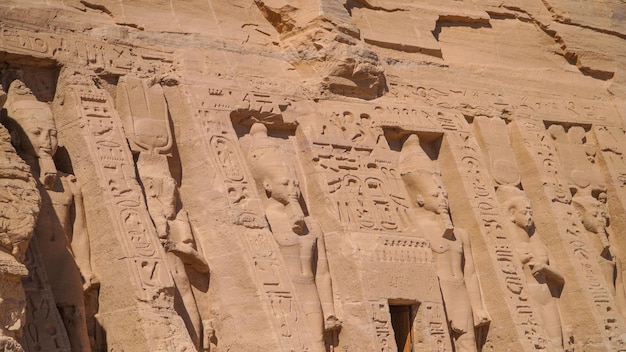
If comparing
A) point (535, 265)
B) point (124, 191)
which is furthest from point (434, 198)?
point (124, 191)

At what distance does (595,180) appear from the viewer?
15.6 metres

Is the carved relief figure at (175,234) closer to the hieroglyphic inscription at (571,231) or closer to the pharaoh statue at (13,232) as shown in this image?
the pharaoh statue at (13,232)

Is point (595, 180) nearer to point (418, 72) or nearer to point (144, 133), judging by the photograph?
point (418, 72)

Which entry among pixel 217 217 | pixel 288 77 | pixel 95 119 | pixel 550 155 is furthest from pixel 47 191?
pixel 550 155

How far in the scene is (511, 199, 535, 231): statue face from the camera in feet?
47.0

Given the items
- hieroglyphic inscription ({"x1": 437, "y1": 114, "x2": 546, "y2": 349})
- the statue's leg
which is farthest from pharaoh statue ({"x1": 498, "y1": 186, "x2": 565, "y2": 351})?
the statue's leg

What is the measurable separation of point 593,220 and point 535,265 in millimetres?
1471

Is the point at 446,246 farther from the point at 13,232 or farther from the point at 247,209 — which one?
the point at 13,232

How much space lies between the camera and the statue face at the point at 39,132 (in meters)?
11.0

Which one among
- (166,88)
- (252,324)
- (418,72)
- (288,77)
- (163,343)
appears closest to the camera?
(163,343)

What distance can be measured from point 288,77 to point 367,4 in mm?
1781

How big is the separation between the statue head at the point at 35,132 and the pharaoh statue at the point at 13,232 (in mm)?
952

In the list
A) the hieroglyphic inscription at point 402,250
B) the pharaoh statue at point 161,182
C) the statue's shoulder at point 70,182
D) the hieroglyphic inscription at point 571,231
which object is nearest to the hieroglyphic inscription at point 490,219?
the hieroglyphic inscription at point 571,231

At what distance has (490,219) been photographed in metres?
14.0
